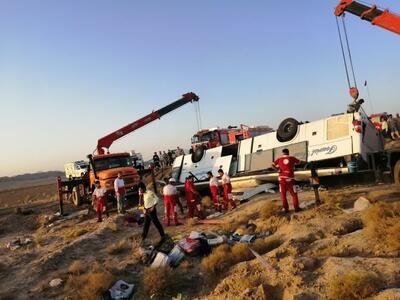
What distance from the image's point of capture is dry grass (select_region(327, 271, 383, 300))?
630 cm

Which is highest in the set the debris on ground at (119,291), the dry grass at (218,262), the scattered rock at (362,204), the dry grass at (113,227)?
the scattered rock at (362,204)

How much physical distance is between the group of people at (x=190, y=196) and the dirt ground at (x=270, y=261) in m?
0.66

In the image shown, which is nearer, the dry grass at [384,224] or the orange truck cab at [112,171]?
the dry grass at [384,224]

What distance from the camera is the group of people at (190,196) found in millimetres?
Answer: 12461

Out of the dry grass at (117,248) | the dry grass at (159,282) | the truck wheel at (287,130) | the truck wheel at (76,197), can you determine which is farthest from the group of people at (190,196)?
the truck wheel at (76,197)

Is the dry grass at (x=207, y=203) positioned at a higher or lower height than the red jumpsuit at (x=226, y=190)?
lower

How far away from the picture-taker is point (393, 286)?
21.3 feet

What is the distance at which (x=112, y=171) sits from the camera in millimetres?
21984

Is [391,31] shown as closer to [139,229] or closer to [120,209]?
[139,229]

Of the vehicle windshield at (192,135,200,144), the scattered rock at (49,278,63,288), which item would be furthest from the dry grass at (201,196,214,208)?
the vehicle windshield at (192,135,200,144)

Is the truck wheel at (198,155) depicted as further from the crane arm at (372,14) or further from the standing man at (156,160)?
the standing man at (156,160)

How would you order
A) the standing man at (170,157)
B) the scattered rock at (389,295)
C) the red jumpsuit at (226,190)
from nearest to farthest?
1. the scattered rock at (389,295)
2. the red jumpsuit at (226,190)
3. the standing man at (170,157)

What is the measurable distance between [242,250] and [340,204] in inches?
153

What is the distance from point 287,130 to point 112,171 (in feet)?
29.9
